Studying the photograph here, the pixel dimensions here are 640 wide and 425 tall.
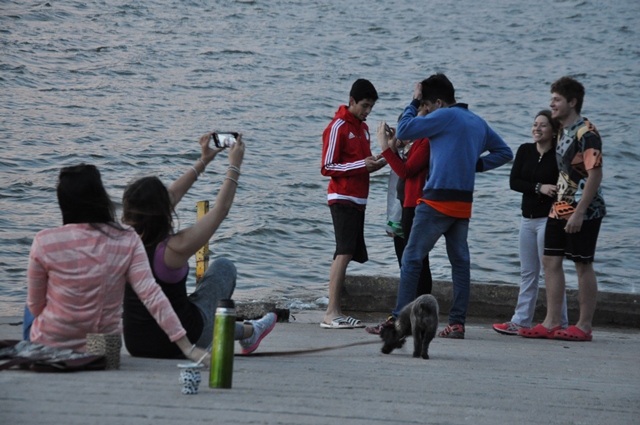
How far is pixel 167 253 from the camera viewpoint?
17.1 feet

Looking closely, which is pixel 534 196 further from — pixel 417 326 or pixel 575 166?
pixel 417 326

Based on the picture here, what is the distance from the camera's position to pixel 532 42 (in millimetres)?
30203

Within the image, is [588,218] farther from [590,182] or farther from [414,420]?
[414,420]

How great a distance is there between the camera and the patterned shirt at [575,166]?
746 centimetres

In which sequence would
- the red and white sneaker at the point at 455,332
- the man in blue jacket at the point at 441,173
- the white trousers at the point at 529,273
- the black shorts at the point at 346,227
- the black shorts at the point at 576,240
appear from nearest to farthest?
the man in blue jacket at the point at 441,173, the black shorts at the point at 576,240, the red and white sneaker at the point at 455,332, the white trousers at the point at 529,273, the black shorts at the point at 346,227

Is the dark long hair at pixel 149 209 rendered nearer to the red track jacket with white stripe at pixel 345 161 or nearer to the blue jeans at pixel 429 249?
the blue jeans at pixel 429 249

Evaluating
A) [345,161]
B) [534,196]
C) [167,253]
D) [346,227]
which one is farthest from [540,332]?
[167,253]

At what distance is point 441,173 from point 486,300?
9.31 ft

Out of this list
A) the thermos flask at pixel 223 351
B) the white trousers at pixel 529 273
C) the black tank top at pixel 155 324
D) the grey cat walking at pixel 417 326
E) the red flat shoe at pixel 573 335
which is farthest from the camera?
the white trousers at pixel 529 273

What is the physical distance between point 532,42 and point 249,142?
13.5 metres

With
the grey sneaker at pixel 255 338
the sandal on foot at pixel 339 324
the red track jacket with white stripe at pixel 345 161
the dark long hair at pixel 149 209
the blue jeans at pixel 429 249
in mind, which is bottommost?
the sandal on foot at pixel 339 324

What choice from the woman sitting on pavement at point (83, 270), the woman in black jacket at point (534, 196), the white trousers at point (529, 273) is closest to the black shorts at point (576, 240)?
the woman in black jacket at point (534, 196)

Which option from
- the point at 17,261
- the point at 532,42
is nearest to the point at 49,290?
the point at 17,261

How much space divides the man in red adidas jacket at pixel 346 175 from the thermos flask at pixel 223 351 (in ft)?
13.2
